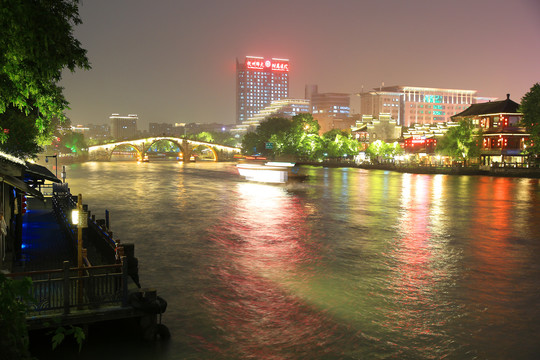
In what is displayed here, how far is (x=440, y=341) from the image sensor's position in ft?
37.3

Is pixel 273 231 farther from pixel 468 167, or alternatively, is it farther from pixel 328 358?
pixel 468 167

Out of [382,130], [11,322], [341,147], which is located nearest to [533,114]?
[341,147]

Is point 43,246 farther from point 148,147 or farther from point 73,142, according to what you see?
point 148,147

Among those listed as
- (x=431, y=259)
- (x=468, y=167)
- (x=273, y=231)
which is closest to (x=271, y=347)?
(x=431, y=259)

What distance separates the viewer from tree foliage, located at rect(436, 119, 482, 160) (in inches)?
3314

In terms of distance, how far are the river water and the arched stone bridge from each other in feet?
423

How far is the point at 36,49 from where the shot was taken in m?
9.83

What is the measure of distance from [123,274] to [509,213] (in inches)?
1277

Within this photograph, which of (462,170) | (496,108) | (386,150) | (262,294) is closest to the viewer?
(262,294)

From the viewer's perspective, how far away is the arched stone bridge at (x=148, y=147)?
506 feet

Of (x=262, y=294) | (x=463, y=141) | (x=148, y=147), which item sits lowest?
(x=262, y=294)

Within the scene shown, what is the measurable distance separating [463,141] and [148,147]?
369ft

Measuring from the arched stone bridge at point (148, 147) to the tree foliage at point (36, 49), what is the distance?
14998 cm

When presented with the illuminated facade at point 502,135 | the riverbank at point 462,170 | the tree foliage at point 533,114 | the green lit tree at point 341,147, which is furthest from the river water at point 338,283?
the green lit tree at point 341,147
